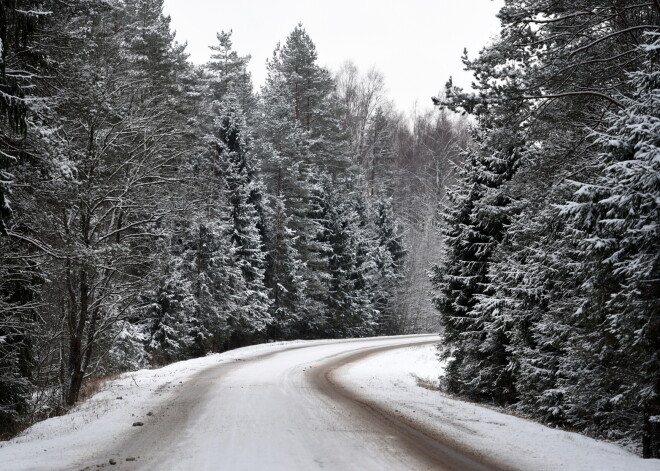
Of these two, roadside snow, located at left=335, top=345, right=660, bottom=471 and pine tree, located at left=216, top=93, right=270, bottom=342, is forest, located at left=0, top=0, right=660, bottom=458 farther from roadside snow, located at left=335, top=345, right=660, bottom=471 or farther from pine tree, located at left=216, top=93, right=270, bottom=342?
roadside snow, located at left=335, top=345, right=660, bottom=471

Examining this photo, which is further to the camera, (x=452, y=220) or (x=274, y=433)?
(x=452, y=220)

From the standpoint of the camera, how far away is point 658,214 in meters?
6.61

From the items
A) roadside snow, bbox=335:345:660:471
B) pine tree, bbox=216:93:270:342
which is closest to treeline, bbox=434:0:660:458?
roadside snow, bbox=335:345:660:471

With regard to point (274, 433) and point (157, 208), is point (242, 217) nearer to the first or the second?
point (157, 208)

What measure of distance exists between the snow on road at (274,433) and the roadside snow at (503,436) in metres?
0.03

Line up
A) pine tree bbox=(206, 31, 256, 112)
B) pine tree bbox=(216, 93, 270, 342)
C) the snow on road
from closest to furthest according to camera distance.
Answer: the snow on road < pine tree bbox=(216, 93, 270, 342) < pine tree bbox=(206, 31, 256, 112)

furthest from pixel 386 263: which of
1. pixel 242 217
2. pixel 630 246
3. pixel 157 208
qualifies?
pixel 630 246

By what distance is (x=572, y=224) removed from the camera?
8.90 metres

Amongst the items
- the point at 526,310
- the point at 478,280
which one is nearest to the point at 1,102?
the point at 526,310

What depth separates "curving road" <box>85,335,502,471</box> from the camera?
711 cm

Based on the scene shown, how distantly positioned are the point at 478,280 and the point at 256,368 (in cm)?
816

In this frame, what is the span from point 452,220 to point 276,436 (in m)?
11.6

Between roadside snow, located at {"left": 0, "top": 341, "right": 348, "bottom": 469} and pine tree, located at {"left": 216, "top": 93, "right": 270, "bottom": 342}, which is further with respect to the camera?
pine tree, located at {"left": 216, "top": 93, "right": 270, "bottom": 342}

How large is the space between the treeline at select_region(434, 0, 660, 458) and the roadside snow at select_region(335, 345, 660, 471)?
77 centimetres
